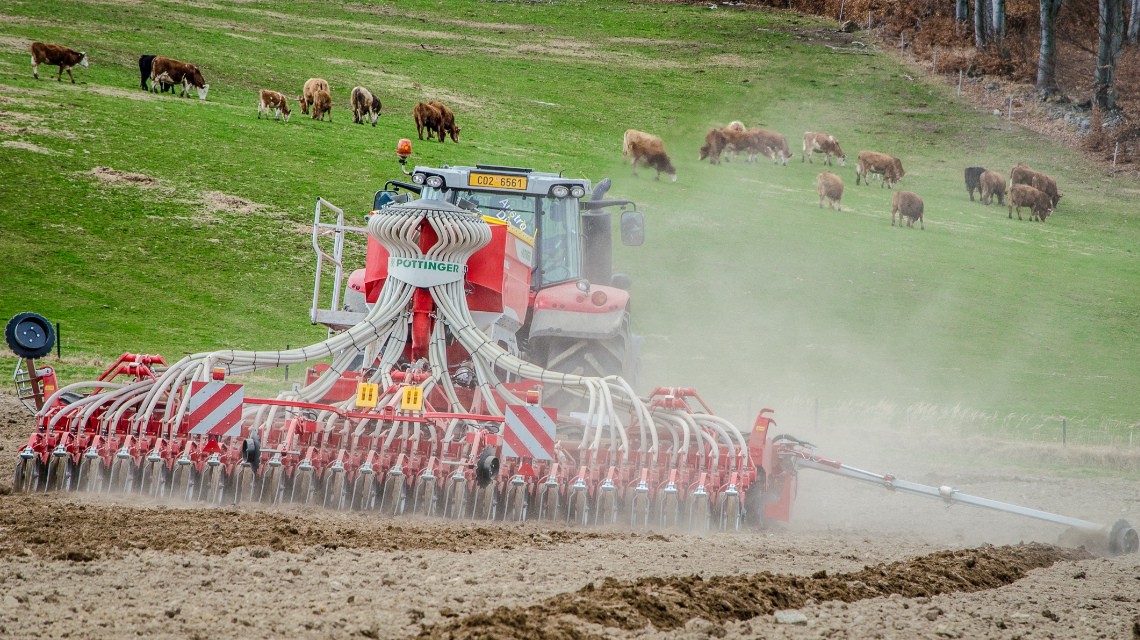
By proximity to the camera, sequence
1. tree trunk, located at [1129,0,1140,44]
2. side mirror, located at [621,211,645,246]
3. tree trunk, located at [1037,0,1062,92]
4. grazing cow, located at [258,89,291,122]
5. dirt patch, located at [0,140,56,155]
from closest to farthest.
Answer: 1. side mirror, located at [621,211,645,246]
2. dirt patch, located at [0,140,56,155]
3. grazing cow, located at [258,89,291,122]
4. tree trunk, located at [1037,0,1062,92]
5. tree trunk, located at [1129,0,1140,44]

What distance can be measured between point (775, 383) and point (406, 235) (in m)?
11.5

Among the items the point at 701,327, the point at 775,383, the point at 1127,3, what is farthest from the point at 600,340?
the point at 1127,3

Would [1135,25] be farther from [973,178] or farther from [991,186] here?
[991,186]

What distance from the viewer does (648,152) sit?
32.2m

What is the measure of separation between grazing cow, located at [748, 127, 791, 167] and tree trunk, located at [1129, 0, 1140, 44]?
49.5 ft

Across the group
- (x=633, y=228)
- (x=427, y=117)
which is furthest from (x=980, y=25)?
(x=633, y=228)

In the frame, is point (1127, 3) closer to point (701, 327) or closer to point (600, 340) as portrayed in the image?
point (701, 327)

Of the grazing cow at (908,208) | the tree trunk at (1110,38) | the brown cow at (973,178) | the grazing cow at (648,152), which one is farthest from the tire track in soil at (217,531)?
the tree trunk at (1110,38)

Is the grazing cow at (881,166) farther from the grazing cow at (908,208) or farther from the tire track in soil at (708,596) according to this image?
the tire track in soil at (708,596)

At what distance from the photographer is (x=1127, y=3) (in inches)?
1658

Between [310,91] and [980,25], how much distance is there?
26.8m

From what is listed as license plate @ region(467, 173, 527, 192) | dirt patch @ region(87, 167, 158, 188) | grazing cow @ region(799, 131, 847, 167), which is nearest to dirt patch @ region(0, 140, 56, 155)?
dirt patch @ region(87, 167, 158, 188)

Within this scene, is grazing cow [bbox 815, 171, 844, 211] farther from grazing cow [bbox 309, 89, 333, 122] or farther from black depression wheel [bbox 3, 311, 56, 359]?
black depression wheel [bbox 3, 311, 56, 359]

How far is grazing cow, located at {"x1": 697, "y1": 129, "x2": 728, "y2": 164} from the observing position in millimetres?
32844
